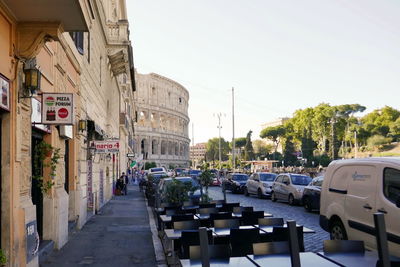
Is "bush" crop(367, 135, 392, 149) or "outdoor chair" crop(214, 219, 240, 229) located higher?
"bush" crop(367, 135, 392, 149)

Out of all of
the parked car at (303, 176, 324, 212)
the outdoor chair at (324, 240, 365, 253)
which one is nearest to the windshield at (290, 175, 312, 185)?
the parked car at (303, 176, 324, 212)

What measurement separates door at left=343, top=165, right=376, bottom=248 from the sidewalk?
3.66 metres

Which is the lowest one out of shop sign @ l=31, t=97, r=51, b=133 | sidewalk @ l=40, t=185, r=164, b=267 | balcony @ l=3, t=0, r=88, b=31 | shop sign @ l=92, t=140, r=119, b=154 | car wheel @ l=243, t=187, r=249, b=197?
car wheel @ l=243, t=187, r=249, b=197

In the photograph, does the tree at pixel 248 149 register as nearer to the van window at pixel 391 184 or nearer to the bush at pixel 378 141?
the bush at pixel 378 141

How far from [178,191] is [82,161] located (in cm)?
334

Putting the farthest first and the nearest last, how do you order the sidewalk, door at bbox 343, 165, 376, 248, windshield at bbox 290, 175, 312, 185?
windshield at bbox 290, 175, 312, 185 < the sidewalk < door at bbox 343, 165, 376, 248

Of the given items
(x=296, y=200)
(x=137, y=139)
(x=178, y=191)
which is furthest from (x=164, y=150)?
(x=178, y=191)

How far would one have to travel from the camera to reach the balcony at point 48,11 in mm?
6391

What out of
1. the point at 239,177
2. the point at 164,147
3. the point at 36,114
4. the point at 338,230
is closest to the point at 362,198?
the point at 338,230

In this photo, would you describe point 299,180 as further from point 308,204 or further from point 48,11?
point 48,11

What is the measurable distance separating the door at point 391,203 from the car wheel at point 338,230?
130cm

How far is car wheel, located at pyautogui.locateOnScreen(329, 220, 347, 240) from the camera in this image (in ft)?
29.3

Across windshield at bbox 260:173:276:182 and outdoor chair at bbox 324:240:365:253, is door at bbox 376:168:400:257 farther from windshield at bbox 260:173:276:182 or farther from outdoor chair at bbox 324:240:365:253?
windshield at bbox 260:173:276:182

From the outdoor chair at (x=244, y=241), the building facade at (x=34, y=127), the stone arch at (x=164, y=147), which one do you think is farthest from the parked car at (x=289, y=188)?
the stone arch at (x=164, y=147)
